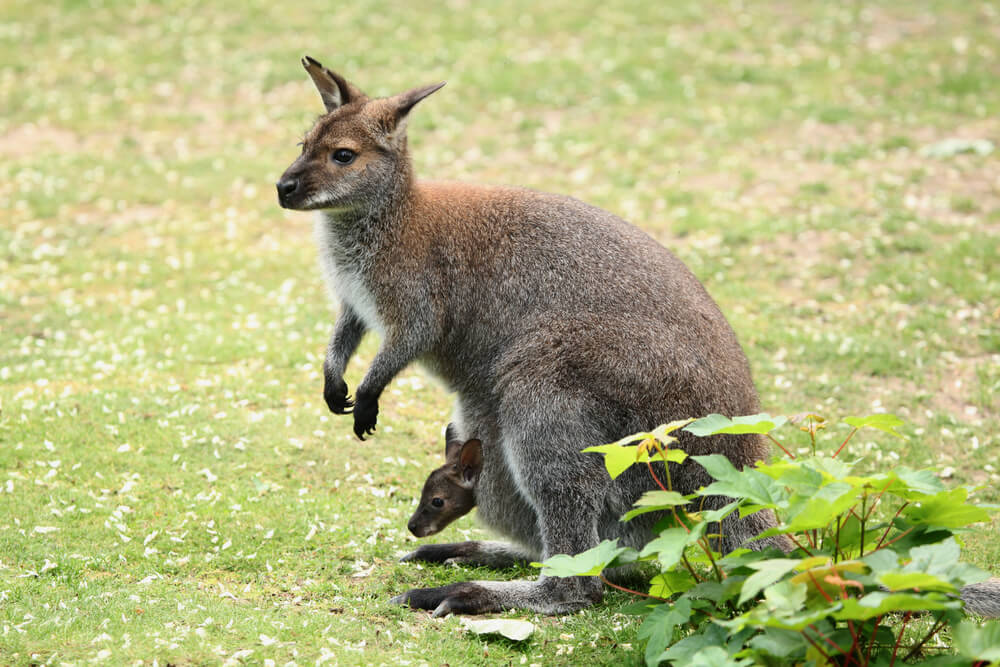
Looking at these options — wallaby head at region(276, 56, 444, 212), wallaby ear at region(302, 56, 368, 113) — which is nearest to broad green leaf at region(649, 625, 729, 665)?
wallaby head at region(276, 56, 444, 212)

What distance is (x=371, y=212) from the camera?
5.98m

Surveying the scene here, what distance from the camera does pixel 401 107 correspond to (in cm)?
591

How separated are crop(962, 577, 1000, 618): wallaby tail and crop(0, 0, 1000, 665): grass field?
2.72 feet

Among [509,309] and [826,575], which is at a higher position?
[509,309]

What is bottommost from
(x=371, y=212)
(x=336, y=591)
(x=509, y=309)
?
(x=336, y=591)

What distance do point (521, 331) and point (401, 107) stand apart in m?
1.37

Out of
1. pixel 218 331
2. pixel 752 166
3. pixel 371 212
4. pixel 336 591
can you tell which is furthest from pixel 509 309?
pixel 752 166

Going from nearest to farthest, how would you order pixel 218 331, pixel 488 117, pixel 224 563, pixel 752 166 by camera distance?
1. pixel 224 563
2. pixel 218 331
3. pixel 752 166
4. pixel 488 117

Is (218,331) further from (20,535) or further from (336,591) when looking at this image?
(336,591)

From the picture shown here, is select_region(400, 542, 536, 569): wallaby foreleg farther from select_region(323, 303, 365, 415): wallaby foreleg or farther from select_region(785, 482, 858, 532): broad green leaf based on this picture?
select_region(785, 482, 858, 532): broad green leaf

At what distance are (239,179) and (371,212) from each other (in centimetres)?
830

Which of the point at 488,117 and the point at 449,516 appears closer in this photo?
the point at 449,516

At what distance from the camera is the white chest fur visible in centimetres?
604

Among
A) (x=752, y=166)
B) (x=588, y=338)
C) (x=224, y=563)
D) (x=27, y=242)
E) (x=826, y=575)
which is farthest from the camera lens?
(x=752, y=166)
